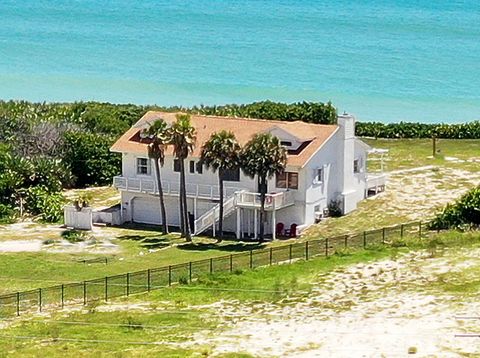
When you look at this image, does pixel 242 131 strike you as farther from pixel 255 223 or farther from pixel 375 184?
pixel 375 184

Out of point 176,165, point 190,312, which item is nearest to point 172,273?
point 190,312

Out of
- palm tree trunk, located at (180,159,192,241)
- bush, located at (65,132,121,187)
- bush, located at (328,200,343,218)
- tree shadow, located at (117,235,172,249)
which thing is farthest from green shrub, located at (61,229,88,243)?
bush, located at (328,200,343,218)

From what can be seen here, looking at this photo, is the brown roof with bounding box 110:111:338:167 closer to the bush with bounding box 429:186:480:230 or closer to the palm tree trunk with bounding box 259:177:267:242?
the palm tree trunk with bounding box 259:177:267:242

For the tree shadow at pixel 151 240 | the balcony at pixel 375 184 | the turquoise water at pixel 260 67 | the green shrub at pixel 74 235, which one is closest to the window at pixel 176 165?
the tree shadow at pixel 151 240

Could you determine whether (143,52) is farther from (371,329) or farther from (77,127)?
(371,329)

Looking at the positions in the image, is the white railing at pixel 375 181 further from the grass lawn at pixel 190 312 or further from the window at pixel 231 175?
the grass lawn at pixel 190 312
